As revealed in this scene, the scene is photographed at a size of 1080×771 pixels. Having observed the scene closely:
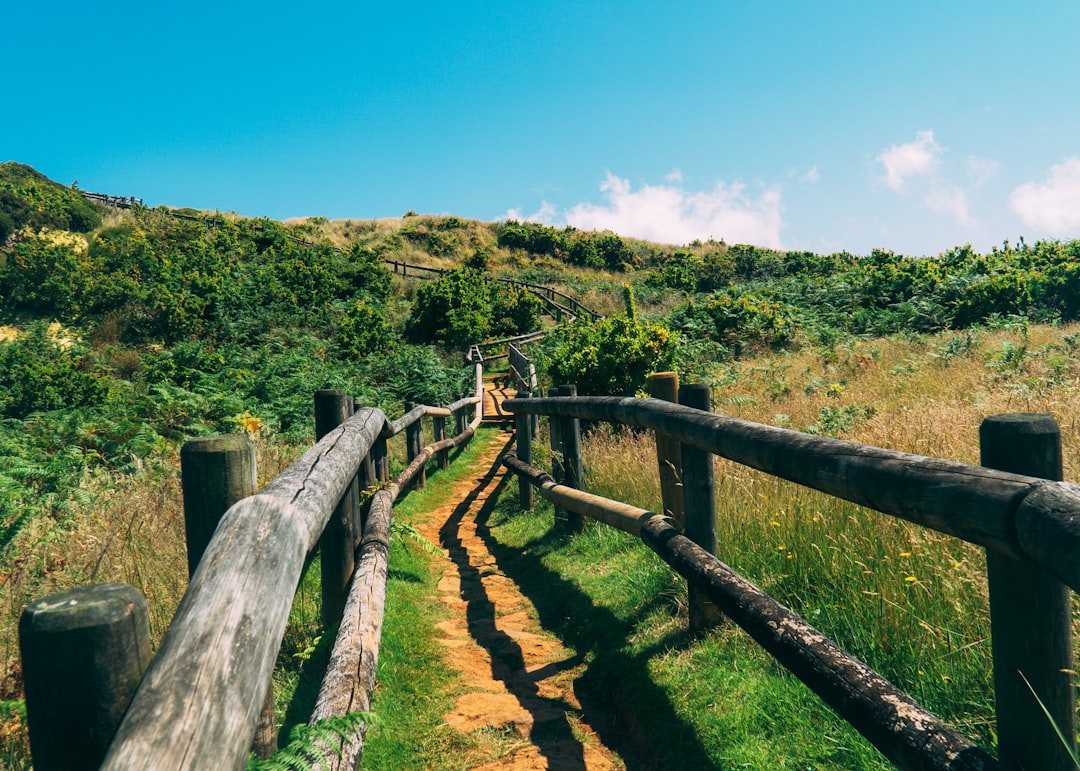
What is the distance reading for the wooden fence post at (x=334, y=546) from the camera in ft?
12.0

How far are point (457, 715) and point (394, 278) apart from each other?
3519 centimetres

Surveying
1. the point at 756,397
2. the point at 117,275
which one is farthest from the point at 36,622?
the point at 117,275

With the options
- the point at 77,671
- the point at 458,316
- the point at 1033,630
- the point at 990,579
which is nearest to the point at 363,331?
the point at 458,316

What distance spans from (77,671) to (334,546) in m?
2.74

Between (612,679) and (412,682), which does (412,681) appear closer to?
(412,682)

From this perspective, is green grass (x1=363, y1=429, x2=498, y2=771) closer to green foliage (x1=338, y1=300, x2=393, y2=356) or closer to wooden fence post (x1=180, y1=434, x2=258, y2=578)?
wooden fence post (x1=180, y1=434, x2=258, y2=578)

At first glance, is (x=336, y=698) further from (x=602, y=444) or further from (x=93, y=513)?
(x=602, y=444)

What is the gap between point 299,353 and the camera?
19.6 metres

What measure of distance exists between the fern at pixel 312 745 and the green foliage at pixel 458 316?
81.5 ft

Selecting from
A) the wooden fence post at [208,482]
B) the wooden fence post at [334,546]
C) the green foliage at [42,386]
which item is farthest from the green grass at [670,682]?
Answer: the green foliage at [42,386]

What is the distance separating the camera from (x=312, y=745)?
1694 mm

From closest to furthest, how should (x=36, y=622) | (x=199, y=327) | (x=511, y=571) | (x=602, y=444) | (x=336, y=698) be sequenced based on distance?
1. (x=36, y=622)
2. (x=336, y=698)
3. (x=511, y=571)
4. (x=602, y=444)
5. (x=199, y=327)

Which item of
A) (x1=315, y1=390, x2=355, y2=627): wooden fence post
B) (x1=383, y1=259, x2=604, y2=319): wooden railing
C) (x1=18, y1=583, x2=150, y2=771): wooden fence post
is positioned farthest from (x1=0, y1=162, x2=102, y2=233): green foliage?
(x1=18, y1=583, x2=150, y2=771): wooden fence post

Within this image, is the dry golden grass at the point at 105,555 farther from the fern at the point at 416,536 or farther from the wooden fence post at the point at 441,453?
A: the wooden fence post at the point at 441,453
